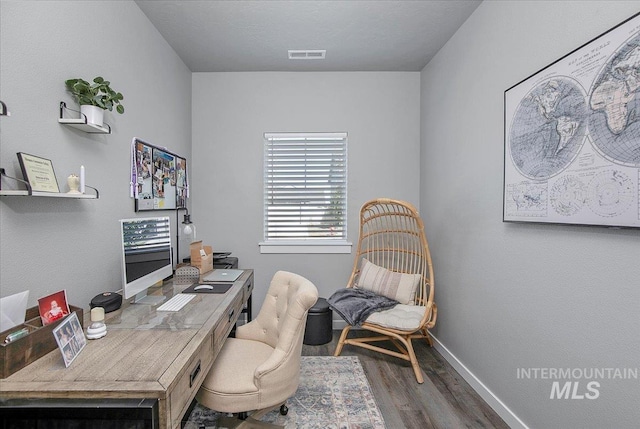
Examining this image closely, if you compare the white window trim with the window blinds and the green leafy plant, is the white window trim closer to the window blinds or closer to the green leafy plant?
the window blinds

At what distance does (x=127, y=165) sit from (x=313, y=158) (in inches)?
71.0

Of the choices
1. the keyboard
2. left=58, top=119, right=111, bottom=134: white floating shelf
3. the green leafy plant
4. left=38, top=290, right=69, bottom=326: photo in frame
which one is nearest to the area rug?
the keyboard

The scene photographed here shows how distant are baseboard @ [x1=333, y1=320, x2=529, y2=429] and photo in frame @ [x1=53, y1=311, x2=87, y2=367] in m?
2.29

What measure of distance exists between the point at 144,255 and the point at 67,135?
2.36 ft

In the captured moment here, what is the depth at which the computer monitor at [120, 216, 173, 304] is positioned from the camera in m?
1.52

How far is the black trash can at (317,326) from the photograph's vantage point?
2850 mm

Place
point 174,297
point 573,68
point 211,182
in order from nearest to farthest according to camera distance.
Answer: point 573,68, point 174,297, point 211,182

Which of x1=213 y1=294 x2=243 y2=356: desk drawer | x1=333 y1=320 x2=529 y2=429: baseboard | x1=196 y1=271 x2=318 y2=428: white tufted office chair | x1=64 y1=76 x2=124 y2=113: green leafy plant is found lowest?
x1=333 y1=320 x2=529 y2=429: baseboard

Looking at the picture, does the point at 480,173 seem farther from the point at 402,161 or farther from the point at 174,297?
the point at 174,297

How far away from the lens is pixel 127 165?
2.02 meters

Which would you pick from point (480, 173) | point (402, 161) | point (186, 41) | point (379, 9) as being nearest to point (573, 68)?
point (480, 173)

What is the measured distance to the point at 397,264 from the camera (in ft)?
9.96

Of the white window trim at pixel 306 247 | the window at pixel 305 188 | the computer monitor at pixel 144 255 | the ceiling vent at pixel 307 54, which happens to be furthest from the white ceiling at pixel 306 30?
the white window trim at pixel 306 247

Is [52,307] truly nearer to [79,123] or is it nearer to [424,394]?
[79,123]
